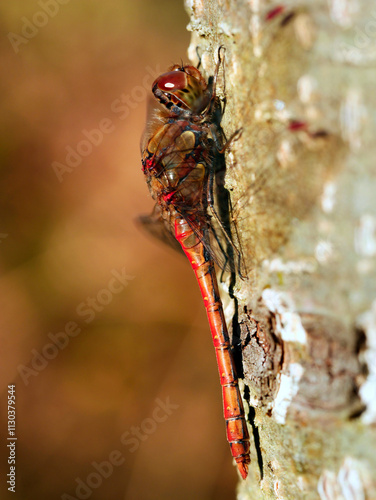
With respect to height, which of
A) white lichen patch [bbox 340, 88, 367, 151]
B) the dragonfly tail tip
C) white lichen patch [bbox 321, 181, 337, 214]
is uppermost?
white lichen patch [bbox 340, 88, 367, 151]

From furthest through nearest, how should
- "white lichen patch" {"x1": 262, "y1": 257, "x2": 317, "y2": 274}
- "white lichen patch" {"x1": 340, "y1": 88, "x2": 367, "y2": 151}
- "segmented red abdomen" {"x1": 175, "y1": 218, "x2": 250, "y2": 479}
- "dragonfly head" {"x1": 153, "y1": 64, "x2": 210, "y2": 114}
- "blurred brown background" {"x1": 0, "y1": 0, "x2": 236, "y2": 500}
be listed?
"blurred brown background" {"x1": 0, "y1": 0, "x2": 236, "y2": 500} → "dragonfly head" {"x1": 153, "y1": 64, "x2": 210, "y2": 114} → "segmented red abdomen" {"x1": 175, "y1": 218, "x2": 250, "y2": 479} → "white lichen patch" {"x1": 262, "y1": 257, "x2": 317, "y2": 274} → "white lichen patch" {"x1": 340, "y1": 88, "x2": 367, "y2": 151}

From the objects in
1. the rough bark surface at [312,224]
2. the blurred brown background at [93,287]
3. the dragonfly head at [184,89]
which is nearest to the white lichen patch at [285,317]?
the rough bark surface at [312,224]

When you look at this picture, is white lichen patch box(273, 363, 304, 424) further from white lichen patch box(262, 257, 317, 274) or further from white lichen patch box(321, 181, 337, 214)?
white lichen patch box(321, 181, 337, 214)

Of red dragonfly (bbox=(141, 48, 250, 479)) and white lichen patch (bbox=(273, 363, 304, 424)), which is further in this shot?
red dragonfly (bbox=(141, 48, 250, 479))

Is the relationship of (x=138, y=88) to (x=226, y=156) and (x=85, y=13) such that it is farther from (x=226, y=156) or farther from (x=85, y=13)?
(x=226, y=156)

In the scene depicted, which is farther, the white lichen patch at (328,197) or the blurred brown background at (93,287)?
the blurred brown background at (93,287)

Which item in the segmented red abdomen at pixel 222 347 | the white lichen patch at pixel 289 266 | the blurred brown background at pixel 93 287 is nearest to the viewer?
the white lichen patch at pixel 289 266

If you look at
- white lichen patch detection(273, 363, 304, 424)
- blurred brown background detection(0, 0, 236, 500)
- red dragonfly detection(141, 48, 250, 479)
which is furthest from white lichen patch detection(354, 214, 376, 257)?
blurred brown background detection(0, 0, 236, 500)

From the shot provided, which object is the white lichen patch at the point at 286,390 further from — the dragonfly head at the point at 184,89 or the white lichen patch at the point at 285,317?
the dragonfly head at the point at 184,89
